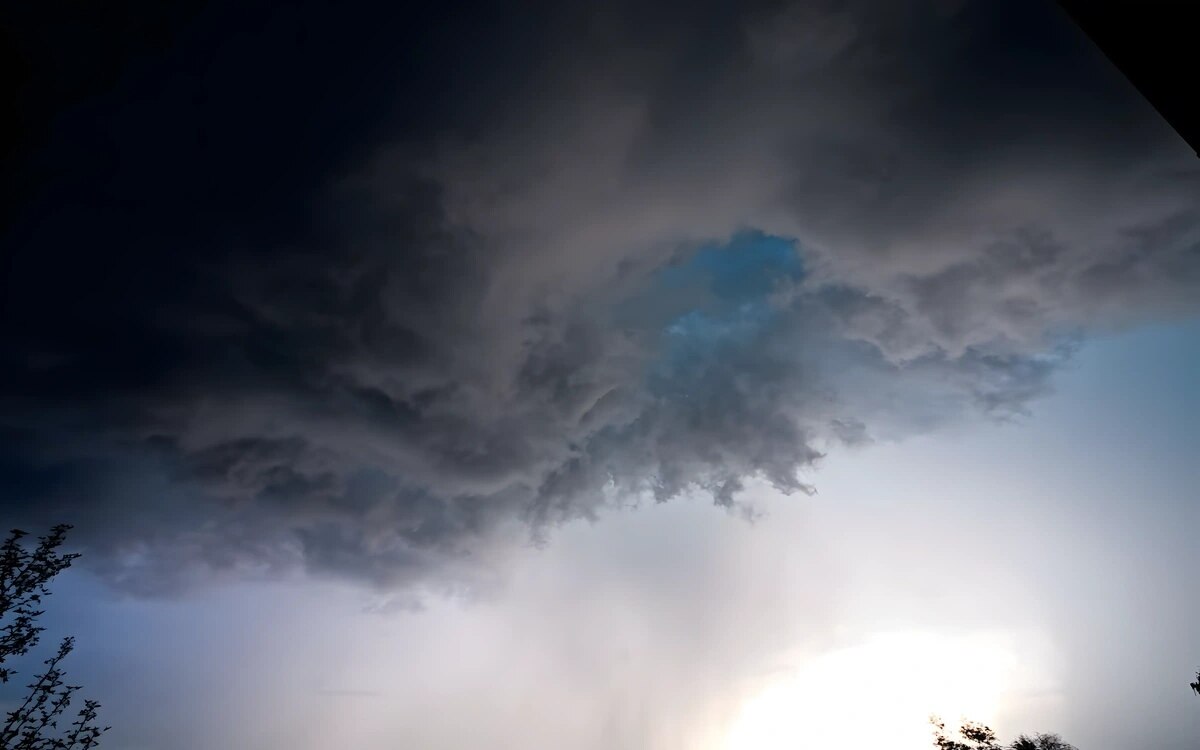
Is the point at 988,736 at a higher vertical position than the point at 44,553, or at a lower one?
lower

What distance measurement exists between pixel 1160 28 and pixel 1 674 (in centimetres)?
3579

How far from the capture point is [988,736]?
172 ft

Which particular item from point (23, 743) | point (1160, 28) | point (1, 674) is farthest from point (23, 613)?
point (1160, 28)

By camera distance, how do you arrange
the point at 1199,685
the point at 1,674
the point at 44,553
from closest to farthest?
the point at 1,674
the point at 44,553
the point at 1199,685

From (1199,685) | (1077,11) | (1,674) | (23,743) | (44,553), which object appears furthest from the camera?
(1199,685)

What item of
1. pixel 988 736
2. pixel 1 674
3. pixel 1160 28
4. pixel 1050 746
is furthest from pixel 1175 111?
pixel 1050 746

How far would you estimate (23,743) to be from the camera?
18.5m

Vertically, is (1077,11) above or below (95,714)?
above

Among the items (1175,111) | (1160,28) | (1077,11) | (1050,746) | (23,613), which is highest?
(1077,11)

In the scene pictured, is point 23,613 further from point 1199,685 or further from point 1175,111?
point 1199,685

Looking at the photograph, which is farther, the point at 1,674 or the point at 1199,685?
the point at 1199,685

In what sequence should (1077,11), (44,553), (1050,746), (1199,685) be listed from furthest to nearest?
(1050,746) < (1199,685) < (44,553) < (1077,11)

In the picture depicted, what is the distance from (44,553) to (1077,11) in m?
36.3

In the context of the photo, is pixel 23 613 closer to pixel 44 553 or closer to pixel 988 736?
pixel 44 553
